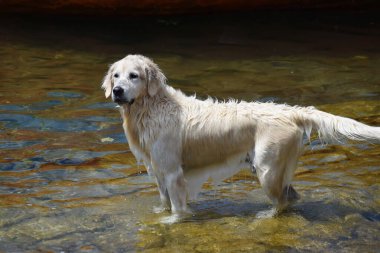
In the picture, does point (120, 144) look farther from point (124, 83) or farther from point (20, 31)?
point (20, 31)

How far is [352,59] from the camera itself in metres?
13.2

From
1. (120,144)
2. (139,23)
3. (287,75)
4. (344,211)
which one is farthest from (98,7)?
(344,211)

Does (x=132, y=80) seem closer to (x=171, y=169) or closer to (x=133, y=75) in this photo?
→ (x=133, y=75)

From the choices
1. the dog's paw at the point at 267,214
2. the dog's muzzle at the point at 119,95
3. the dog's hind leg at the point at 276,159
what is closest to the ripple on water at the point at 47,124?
the dog's muzzle at the point at 119,95

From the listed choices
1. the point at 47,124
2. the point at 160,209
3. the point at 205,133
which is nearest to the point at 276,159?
the point at 205,133

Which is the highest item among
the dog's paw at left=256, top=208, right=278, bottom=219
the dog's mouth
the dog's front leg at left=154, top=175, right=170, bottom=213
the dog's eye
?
the dog's eye

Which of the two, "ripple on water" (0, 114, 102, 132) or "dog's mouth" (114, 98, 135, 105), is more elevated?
"dog's mouth" (114, 98, 135, 105)

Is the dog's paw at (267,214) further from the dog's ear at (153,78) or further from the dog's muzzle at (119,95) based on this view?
the dog's muzzle at (119,95)

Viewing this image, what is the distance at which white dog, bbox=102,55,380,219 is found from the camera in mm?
6258

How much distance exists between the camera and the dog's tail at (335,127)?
243 inches

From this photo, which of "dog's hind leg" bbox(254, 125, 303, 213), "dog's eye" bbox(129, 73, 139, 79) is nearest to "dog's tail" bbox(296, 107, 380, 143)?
"dog's hind leg" bbox(254, 125, 303, 213)

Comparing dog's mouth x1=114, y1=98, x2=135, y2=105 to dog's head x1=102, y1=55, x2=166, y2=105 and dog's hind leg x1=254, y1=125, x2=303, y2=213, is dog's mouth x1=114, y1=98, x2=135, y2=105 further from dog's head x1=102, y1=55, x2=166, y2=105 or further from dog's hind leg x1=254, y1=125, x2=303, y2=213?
dog's hind leg x1=254, y1=125, x2=303, y2=213

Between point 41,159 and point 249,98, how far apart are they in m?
3.80

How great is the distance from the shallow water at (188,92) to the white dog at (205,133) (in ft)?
1.27
